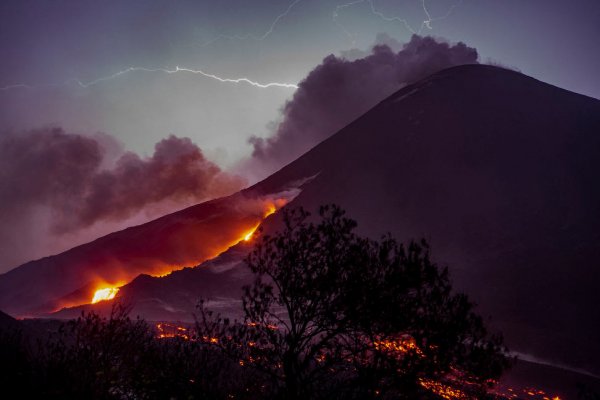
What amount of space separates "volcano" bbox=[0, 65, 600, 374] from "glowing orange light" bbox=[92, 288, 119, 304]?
13.6 ft

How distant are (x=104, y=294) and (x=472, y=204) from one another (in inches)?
3060

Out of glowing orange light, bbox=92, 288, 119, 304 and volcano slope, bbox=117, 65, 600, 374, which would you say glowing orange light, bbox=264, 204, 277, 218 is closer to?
volcano slope, bbox=117, 65, 600, 374

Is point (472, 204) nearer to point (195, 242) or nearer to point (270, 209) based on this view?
point (270, 209)

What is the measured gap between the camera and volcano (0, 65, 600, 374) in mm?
54000

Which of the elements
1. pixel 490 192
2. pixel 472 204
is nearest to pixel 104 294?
pixel 472 204

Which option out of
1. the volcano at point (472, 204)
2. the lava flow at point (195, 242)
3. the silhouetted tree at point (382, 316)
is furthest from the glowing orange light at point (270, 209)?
the silhouetted tree at point (382, 316)

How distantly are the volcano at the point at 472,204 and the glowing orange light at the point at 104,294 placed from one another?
163 inches

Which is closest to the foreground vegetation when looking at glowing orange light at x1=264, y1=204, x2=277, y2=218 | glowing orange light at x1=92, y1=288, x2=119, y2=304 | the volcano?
the volcano

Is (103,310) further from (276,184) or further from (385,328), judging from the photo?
(385,328)

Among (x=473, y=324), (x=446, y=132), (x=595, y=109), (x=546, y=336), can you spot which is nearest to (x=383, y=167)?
(x=446, y=132)

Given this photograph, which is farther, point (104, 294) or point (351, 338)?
point (104, 294)

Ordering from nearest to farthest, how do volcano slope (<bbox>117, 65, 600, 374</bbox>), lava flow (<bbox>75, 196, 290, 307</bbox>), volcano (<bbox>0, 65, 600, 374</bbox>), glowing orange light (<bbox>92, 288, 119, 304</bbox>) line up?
volcano slope (<bbox>117, 65, 600, 374</bbox>)
volcano (<bbox>0, 65, 600, 374</bbox>)
glowing orange light (<bbox>92, 288, 119, 304</bbox>)
lava flow (<bbox>75, 196, 290, 307</bbox>)

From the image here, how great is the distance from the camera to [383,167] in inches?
4134

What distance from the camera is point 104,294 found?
8569cm
